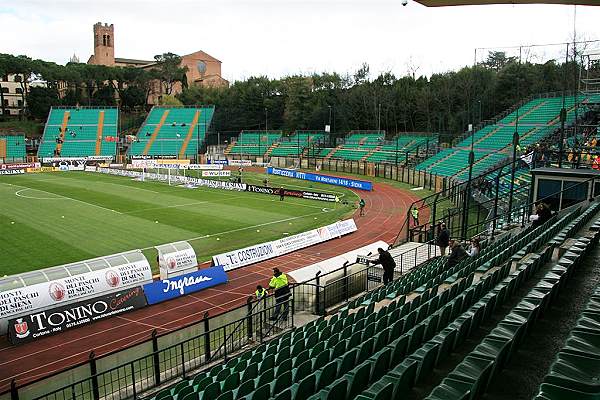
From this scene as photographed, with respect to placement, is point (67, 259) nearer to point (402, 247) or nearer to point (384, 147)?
point (402, 247)

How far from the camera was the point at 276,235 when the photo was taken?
31.0m

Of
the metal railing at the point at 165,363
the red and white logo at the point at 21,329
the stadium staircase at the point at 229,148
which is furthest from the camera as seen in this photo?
the stadium staircase at the point at 229,148

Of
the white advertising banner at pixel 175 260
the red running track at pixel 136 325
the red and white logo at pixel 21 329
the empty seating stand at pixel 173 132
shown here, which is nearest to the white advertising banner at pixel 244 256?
the red running track at pixel 136 325

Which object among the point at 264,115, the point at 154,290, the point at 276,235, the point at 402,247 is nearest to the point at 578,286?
the point at 402,247

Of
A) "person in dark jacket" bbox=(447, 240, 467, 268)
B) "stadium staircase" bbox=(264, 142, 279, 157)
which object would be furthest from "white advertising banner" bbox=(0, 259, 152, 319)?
"stadium staircase" bbox=(264, 142, 279, 157)

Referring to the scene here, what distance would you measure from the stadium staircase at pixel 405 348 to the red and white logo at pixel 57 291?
33.1 feet

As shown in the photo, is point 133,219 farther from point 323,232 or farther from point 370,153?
point 370,153

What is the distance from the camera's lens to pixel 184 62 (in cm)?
13000

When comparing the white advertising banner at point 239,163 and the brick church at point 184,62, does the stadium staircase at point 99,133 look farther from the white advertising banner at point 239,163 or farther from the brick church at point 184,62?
the brick church at point 184,62

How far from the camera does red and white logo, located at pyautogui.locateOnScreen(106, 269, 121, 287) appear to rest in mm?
18781

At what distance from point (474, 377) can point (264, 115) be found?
327ft

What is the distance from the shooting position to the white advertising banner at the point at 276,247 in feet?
79.1

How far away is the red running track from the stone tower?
13104cm

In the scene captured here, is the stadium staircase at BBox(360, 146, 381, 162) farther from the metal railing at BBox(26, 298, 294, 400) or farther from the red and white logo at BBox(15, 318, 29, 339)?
the red and white logo at BBox(15, 318, 29, 339)
